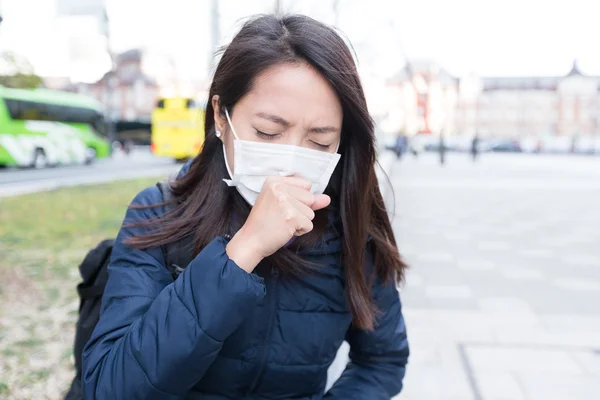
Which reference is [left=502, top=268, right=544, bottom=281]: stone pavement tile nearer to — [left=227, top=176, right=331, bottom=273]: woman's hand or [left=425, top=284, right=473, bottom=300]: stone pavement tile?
[left=425, top=284, right=473, bottom=300]: stone pavement tile

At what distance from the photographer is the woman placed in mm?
1159

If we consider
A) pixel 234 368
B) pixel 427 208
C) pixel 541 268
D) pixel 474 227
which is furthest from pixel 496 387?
pixel 427 208

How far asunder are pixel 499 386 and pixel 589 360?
0.74 meters

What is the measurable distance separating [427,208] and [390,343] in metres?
9.13

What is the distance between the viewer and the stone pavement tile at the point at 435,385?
3008 millimetres

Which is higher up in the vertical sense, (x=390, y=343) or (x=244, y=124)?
(x=244, y=124)

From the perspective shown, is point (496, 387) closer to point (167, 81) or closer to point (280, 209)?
point (280, 209)

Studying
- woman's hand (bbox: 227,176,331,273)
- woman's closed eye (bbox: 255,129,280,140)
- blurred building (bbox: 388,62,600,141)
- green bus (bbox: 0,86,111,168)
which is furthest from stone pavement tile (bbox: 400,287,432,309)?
blurred building (bbox: 388,62,600,141)

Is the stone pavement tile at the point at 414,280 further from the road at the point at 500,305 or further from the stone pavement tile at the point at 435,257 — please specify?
the stone pavement tile at the point at 435,257

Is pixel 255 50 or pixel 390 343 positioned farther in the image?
pixel 390 343

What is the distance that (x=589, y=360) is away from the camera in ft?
11.4

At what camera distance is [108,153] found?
26.6 m

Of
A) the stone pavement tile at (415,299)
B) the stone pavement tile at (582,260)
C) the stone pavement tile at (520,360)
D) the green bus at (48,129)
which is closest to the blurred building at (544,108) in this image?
the green bus at (48,129)

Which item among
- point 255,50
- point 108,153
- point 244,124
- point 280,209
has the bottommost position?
point 108,153
